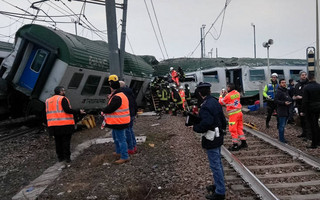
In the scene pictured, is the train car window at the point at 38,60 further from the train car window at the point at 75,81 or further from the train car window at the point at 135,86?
the train car window at the point at 135,86

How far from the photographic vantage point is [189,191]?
152 inches

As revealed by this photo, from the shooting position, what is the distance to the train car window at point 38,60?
358 inches

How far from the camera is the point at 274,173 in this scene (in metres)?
4.68

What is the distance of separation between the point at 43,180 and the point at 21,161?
73.0 inches

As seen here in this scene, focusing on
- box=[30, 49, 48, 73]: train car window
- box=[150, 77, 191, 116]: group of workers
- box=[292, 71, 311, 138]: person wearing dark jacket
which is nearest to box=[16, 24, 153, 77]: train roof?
box=[30, 49, 48, 73]: train car window

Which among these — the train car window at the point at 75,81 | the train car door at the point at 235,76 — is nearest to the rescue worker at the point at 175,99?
the train car window at the point at 75,81

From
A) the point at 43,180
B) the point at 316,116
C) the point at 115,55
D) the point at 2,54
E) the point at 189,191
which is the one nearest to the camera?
the point at 189,191

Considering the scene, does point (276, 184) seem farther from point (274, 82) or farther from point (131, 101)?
point (274, 82)

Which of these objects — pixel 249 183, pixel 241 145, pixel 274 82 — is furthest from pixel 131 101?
pixel 274 82

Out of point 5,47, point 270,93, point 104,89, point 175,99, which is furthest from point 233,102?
point 5,47

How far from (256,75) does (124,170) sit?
14786 mm

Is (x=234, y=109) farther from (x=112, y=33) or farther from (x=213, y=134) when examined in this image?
(x=112, y=33)

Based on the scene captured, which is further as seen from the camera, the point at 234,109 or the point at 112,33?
the point at 112,33

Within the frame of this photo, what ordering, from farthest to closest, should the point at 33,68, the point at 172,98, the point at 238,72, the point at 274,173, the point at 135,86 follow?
the point at 238,72 < the point at 135,86 < the point at 172,98 < the point at 33,68 < the point at 274,173
